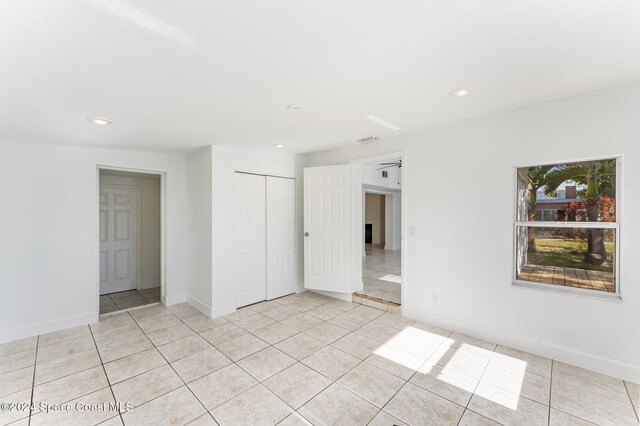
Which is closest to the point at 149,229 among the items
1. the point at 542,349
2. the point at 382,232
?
the point at 542,349

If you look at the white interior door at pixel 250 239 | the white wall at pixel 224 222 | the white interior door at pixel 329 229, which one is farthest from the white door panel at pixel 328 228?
the white wall at pixel 224 222

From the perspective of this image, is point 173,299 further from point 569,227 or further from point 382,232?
point 382,232

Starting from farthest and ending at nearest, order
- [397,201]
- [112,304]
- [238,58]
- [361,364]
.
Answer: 1. [397,201]
2. [112,304]
3. [361,364]
4. [238,58]

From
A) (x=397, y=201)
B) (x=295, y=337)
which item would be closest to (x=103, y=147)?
(x=295, y=337)

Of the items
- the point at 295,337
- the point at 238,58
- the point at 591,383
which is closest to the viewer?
the point at 238,58

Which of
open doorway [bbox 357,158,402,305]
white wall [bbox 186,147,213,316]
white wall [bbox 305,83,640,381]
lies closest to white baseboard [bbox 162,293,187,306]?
white wall [bbox 186,147,213,316]

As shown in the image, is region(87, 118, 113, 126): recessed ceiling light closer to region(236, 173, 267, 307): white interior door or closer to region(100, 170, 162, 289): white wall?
region(236, 173, 267, 307): white interior door

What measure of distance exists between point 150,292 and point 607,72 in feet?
21.7

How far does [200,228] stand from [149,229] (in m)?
1.99

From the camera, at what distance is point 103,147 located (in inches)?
149

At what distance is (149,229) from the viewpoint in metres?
5.42

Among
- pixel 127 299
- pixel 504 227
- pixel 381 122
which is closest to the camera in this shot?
pixel 504 227

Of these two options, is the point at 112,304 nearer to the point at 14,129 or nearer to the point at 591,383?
the point at 14,129

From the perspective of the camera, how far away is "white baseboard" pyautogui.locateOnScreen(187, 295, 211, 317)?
3904mm
